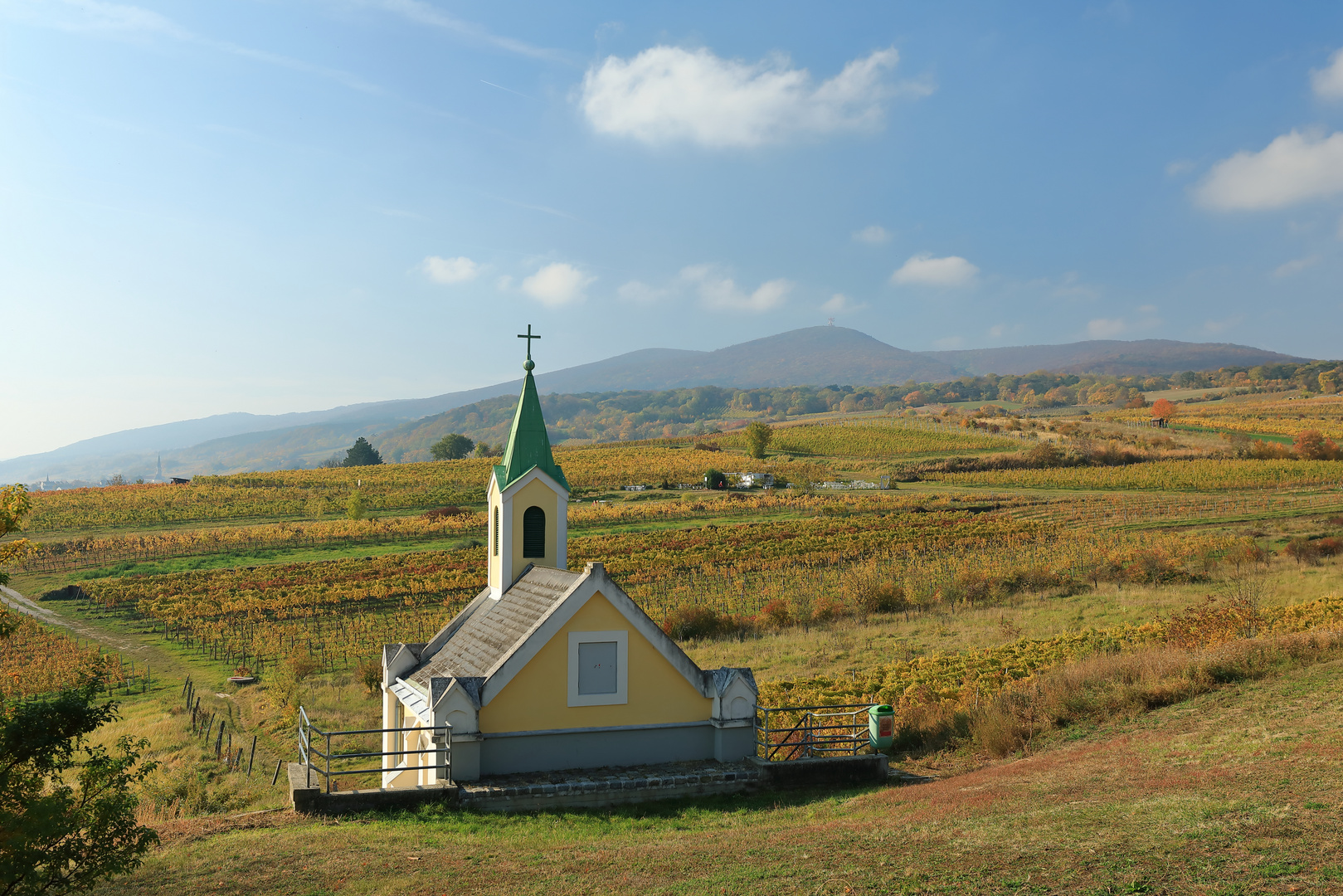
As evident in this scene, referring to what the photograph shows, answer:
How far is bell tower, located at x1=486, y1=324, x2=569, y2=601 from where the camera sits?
763 inches

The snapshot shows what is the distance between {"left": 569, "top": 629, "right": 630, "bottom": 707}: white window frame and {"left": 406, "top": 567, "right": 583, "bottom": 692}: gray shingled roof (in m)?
0.83

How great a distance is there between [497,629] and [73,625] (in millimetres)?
37100

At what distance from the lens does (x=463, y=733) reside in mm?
14203

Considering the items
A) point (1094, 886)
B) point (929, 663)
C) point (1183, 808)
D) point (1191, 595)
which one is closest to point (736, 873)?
point (1094, 886)

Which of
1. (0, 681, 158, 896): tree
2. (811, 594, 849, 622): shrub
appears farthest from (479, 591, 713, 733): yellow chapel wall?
(811, 594, 849, 622): shrub

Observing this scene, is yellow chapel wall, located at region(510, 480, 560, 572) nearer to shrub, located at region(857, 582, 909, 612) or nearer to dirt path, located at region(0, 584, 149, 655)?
shrub, located at region(857, 582, 909, 612)

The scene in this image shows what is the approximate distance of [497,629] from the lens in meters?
17.3

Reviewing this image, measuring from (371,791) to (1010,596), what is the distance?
32.7 m

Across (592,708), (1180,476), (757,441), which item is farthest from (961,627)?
(757,441)

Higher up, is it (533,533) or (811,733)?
(533,533)

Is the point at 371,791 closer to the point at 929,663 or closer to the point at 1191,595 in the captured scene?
the point at 929,663

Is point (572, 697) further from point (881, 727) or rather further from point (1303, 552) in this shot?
point (1303, 552)

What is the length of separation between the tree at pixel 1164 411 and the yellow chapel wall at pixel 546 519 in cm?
14816

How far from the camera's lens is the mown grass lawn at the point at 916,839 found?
8.47 meters
